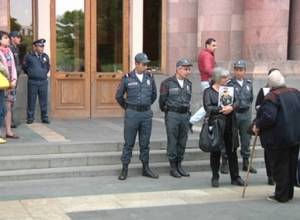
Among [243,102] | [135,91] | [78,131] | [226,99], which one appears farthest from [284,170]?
[78,131]

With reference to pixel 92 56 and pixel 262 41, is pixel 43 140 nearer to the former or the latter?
pixel 92 56

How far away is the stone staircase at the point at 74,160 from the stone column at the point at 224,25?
3.92 meters

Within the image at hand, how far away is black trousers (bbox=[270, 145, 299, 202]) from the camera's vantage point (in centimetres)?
759

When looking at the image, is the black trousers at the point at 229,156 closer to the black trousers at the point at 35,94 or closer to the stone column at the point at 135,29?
the black trousers at the point at 35,94

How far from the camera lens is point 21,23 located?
12.6 meters

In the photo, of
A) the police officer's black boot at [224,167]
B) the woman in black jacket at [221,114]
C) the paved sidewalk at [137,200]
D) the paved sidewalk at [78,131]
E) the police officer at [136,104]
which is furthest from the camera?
the paved sidewalk at [78,131]

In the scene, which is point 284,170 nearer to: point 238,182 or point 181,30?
point 238,182

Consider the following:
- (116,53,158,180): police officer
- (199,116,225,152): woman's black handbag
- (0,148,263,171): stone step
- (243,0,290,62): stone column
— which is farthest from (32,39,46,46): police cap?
(199,116,225,152): woman's black handbag

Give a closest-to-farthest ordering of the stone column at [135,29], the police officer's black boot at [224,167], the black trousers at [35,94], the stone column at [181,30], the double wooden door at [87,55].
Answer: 1. the police officer's black boot at [224,167]
2. the black trousers at [35,94]
3. the double wooden door at [87,55]
4. the stone column at [135,29]
5. the stone column at [181,30]

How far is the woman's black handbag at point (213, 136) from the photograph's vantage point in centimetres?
813

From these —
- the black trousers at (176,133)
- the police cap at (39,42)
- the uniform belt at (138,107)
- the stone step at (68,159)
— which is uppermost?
the police cap at (39,42)

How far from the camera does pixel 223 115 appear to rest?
825cm

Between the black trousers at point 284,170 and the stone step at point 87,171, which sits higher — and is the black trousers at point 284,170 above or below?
above

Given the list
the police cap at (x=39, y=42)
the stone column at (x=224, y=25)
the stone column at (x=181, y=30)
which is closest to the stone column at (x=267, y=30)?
the stone column at (x=224, y=25)
